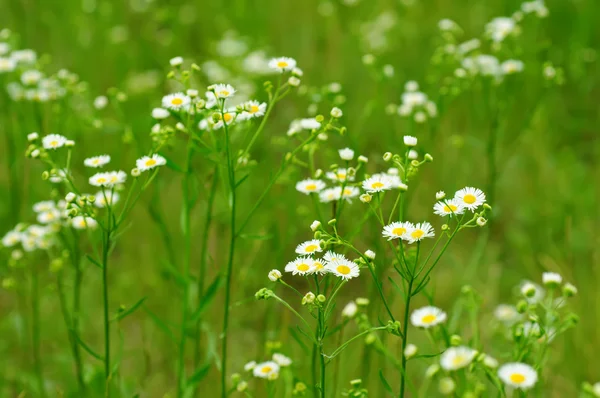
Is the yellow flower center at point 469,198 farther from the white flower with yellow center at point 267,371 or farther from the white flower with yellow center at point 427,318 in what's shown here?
the white flower with yellow center at point 267,371

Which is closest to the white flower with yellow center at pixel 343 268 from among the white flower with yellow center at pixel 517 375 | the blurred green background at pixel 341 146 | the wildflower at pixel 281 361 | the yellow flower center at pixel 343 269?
the yellow flower center at pixel 343 269

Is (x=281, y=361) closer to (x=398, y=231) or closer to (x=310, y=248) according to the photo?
→ (x=310, y=248)

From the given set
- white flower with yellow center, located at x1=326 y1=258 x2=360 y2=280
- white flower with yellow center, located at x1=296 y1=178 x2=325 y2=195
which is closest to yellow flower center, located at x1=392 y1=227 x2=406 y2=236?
white flower with yellow center, located at x1=326 y1=258 x2=360 y2=280

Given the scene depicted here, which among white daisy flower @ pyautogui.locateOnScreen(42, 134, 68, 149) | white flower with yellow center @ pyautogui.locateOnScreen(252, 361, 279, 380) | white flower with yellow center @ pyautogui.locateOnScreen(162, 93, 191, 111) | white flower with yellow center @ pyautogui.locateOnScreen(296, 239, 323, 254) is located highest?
white flower with yellow center @ pyautogui.locateOnScreen(162, 93, 191, 111)

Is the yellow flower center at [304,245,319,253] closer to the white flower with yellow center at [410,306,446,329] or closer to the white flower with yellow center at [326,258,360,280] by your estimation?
the white flower with yellow center at [326,258,360,280]

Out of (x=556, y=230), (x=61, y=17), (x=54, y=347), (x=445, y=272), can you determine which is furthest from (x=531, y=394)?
(x=61, y=17)

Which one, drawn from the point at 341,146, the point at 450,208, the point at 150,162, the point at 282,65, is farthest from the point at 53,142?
the point at 341,146

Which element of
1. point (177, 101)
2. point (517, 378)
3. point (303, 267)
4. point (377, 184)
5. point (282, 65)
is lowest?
point (517, 378)
